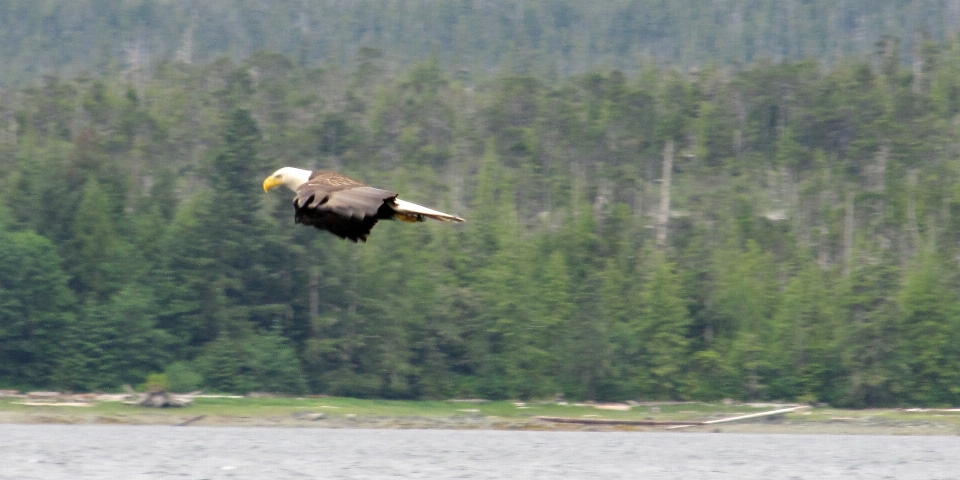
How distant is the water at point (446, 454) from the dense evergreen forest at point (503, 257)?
23.5 feet

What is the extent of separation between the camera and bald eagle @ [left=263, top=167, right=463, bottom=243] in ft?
38.1

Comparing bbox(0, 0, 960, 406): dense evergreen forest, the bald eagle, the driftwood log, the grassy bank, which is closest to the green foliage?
bbox(0, 0, 960, 406): dense evergreen forest

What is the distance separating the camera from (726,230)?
9006 cm

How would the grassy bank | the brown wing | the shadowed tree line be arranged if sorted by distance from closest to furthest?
the brown wing → the grassy bank → the shadowed tree line

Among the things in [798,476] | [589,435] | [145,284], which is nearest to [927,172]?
[589,435]

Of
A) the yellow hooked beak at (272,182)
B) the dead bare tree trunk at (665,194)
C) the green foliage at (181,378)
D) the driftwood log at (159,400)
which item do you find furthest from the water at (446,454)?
the dead bare tree trunk at (665,194)

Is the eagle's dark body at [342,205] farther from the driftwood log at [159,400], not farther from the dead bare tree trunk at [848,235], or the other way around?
the dead bare tree trunk at [848,235]

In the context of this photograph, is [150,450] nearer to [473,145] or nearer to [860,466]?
[860,466]

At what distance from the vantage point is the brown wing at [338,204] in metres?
11.6

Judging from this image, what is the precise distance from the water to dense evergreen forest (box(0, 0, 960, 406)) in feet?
23.5

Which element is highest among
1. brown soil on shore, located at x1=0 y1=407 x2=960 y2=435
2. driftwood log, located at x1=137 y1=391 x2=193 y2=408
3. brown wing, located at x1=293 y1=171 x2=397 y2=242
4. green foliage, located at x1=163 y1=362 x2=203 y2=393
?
brown wing, located at x1=293 y1=171 x2=397 y2=242

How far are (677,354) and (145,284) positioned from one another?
26.3 metres

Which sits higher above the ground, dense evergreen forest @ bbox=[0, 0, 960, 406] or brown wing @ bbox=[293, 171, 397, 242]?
dense evergreen forest @ bbox=[0, 0, 960, 406]

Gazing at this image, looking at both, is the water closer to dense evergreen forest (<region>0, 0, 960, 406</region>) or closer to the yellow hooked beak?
dense evergreen forest (<region>0, 0, 960, 406</region>)
